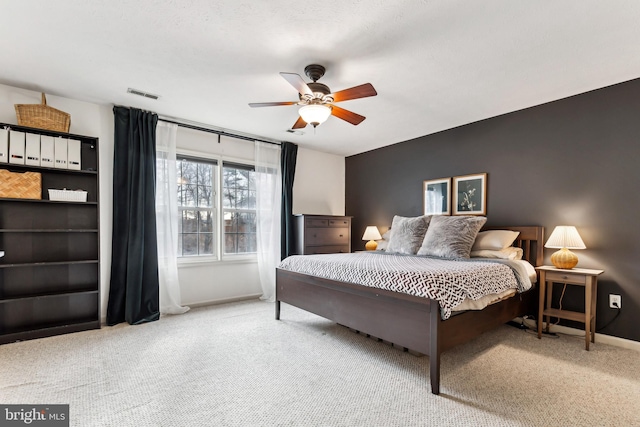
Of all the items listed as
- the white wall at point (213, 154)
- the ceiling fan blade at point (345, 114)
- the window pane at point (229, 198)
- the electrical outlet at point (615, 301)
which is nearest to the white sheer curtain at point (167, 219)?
the white wall at point (213, 154)

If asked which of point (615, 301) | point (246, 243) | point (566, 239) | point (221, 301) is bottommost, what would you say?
point (221, 301)

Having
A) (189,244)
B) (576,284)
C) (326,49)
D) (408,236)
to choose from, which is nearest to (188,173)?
(189,244)

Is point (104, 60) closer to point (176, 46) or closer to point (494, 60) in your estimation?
point (176, 46)

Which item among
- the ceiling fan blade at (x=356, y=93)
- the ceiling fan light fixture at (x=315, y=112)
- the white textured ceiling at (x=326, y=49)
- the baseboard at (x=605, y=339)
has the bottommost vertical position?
the baseboard at (x=605, y=339)

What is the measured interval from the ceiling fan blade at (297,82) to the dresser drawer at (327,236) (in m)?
2.45

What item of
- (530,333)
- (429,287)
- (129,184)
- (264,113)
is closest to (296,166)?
(264,113)

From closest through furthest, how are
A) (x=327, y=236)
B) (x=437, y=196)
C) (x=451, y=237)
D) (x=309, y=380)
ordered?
(x=309, y=380)
(x=451, y=237)
(x=437, y=196)
(x=327, y=236)

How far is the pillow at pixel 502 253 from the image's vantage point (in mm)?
3132

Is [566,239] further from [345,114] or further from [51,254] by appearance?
[51,254]

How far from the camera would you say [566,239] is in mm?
2857

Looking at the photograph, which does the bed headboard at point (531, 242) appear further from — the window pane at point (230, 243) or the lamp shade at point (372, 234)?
the window pane at point (230, 243)

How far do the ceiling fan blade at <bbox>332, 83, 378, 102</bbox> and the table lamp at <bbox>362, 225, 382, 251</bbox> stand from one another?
9.06 ft

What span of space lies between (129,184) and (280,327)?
2318 mm

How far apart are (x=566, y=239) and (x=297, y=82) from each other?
282 centimetres
